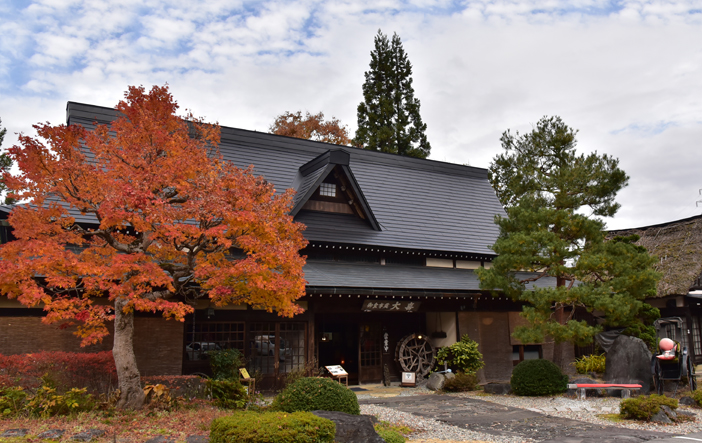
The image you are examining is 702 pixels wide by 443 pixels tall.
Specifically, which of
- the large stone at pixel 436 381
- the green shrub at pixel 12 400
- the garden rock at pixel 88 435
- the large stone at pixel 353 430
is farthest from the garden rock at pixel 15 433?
the large stone at pixel 436 381

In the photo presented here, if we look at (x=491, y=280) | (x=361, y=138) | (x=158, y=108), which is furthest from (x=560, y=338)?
(x=361, y=138)

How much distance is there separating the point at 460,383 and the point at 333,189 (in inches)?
317

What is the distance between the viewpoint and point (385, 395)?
14.6 meters

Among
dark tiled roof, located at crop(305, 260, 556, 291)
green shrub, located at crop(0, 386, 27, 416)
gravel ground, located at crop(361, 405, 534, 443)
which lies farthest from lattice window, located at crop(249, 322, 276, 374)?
green shrub, located at crop(0, 386, 27, 416)

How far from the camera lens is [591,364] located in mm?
18453

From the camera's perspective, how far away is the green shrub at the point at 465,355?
15945 millimetres

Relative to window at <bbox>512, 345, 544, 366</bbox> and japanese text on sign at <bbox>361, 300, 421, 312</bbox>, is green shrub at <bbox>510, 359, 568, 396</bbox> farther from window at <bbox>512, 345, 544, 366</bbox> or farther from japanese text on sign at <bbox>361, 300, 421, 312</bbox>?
window at <bbox>512, 345, 544, 366</bbox>

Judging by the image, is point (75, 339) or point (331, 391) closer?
point (331, 391)

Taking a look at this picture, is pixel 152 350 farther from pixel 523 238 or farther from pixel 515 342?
pixel 515 342

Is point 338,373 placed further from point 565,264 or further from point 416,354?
point 565,264

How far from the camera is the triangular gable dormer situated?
18.0 metres

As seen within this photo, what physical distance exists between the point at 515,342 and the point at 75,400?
13951 millimetres

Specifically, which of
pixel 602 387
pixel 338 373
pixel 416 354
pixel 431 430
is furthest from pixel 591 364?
pixel 431 430

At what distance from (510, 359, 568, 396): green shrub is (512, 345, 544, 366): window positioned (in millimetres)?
4007
